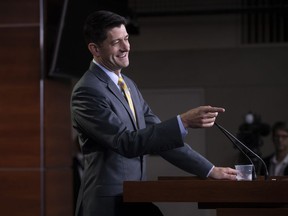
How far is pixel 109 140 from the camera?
222 cm

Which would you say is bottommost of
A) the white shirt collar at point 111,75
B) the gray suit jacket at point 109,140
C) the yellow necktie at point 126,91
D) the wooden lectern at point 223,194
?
the wooden lectern at point 223,194

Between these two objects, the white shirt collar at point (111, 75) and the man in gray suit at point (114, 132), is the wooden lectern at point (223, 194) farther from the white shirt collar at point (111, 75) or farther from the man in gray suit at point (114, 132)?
→ the white shirt collar at point (111, 75)

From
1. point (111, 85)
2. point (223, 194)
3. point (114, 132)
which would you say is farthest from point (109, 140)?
point (223, 194)

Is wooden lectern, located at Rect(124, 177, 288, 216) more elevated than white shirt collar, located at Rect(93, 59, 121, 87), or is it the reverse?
white shirt collar, located at Rect(93, 59, 121, 87)

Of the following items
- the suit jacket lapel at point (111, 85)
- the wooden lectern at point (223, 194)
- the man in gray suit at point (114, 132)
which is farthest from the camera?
the suit jacket lapel at point (111, 85)

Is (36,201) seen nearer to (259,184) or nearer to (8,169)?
(8,169)

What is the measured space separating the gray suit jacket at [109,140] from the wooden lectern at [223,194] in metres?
0.16

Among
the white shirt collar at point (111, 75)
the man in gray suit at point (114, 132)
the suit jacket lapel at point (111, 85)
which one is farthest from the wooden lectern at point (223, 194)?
the white shirt collar at point (111, 75)

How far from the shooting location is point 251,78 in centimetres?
874

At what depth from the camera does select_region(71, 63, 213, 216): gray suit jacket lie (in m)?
2.19

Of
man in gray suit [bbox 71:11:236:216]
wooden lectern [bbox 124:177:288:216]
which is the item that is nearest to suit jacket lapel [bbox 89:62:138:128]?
man in gray suit [bbox 71:11:236:216]

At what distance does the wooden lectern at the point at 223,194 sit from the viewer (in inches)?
77.5

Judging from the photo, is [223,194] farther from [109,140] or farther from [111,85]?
[111,85]

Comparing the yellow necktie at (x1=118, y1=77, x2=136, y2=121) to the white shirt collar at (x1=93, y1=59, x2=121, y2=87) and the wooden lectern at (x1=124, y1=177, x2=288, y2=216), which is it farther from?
the wooden lectern at (x1=124, y1=177, x2=288, y2=216)
